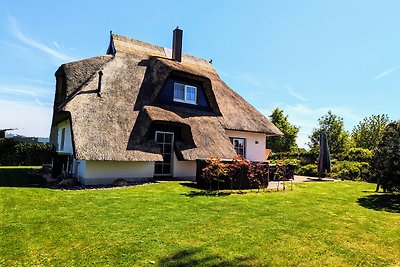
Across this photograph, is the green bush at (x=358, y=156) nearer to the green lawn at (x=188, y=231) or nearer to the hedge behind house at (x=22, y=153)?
the green lawn at (x=188, y=231)

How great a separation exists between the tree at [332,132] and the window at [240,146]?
37.6m

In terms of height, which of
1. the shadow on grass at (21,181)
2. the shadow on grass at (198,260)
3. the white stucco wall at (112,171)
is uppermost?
the white stucco wall at (112,171)

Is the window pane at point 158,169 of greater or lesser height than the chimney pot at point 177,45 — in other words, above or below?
below

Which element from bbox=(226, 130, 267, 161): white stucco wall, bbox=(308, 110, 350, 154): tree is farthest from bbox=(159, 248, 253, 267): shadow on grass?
bbox=(308, 110, 350, 154): tree

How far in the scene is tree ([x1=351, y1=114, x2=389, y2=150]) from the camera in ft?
185

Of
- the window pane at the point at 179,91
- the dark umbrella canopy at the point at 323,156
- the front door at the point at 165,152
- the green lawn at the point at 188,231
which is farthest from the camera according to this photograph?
the dark umbrella canopy at the point at 323,156

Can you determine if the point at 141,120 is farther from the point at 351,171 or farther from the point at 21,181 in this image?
the point at 351,171

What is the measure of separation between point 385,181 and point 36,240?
41.7 ft

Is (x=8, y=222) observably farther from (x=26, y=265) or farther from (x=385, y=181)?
(x=385, y=181)

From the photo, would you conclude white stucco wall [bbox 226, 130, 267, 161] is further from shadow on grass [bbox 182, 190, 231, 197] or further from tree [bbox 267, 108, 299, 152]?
tree [bbox 267, 108, 299, 152]

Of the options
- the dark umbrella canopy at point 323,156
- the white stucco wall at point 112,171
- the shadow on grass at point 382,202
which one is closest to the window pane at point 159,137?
the white stucco wall at point 112,171

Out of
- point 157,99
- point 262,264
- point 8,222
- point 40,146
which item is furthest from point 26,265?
point 40,146

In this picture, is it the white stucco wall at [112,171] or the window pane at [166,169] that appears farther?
the window pane at [166,169]

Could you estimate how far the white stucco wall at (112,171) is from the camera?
12742mm
